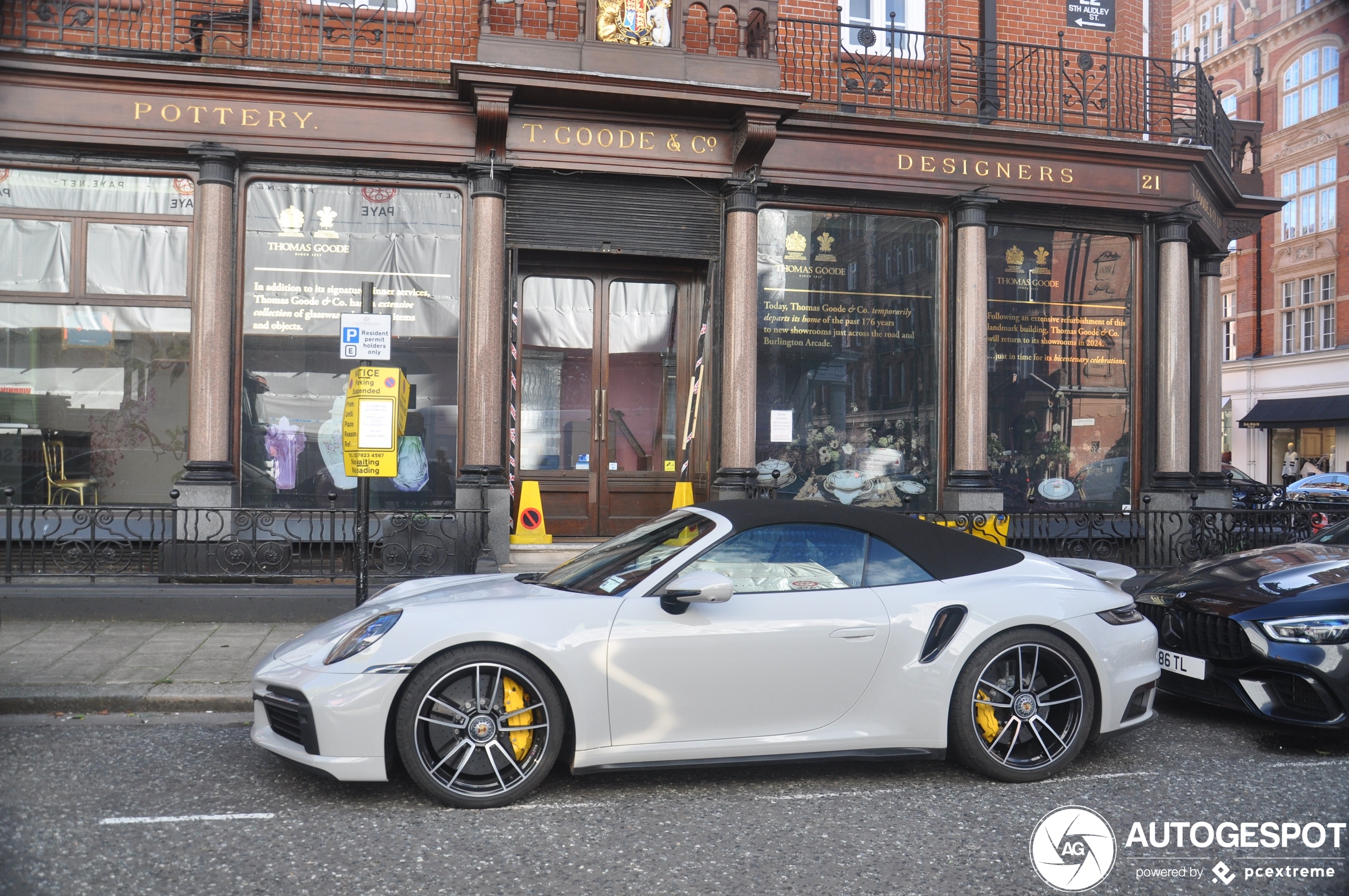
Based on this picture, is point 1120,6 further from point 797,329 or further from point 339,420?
point 339,420

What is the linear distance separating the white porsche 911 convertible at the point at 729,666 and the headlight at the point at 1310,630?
94 cm

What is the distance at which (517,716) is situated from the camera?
412 cm

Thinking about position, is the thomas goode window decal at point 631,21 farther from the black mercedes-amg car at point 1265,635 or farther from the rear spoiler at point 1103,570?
the black mercedes-amg car at point 1265,635

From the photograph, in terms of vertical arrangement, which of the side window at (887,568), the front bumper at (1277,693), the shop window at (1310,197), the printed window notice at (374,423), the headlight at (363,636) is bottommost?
the front bumper at (1277,693)

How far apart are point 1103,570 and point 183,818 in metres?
4.66

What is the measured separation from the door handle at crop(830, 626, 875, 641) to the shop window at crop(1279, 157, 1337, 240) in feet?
122

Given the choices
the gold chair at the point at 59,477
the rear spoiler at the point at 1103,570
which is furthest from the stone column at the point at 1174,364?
the gold chair at the point at 59,477

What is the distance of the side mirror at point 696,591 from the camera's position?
4.15m

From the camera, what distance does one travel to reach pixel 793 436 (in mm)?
10859

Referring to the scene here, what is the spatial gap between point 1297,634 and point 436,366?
7899 mm

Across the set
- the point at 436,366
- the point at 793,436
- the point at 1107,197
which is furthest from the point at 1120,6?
the point at 436,366

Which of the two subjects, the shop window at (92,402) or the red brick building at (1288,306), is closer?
the shop window at (92,402)

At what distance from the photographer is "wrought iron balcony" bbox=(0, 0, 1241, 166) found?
31.9 ft

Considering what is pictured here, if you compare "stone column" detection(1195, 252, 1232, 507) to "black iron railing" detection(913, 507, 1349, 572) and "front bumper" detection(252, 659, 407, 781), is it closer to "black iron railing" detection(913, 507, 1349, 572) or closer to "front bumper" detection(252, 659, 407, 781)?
"black iron railing" detection(913, 507, 1349, 572)
